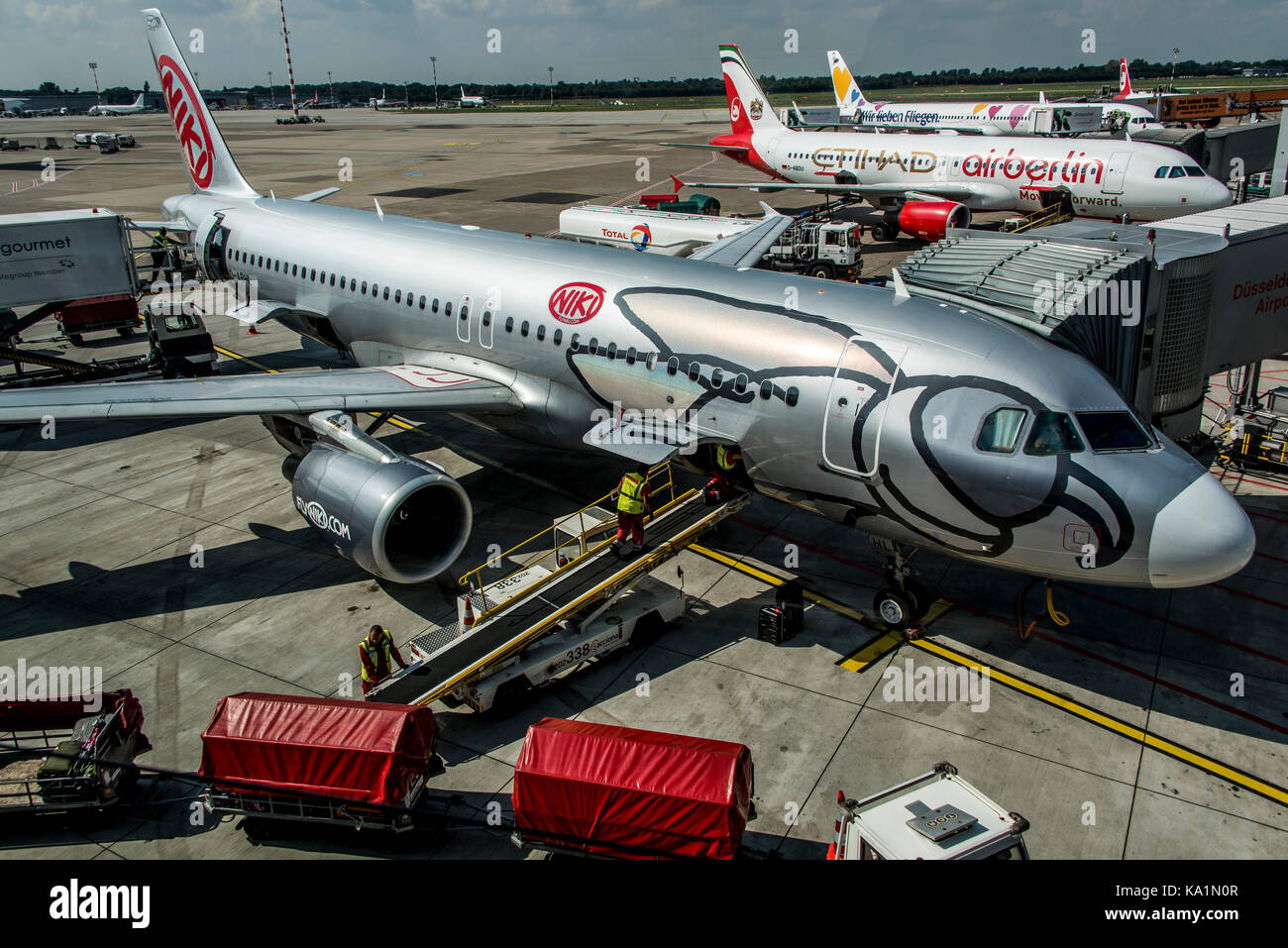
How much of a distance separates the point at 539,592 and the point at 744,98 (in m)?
49.2

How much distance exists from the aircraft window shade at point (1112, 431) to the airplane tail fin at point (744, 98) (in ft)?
153

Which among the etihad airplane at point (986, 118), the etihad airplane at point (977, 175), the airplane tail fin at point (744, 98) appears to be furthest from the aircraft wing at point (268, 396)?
the etihad airplane at point (986, 118)

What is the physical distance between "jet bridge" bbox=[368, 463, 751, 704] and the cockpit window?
5.18 meters

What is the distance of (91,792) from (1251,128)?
57.0m

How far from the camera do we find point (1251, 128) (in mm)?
46938

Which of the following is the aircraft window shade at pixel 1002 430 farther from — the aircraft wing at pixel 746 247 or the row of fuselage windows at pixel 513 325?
the aircraft wing at pixel 746 247

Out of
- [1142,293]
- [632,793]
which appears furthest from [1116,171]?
[632,793]

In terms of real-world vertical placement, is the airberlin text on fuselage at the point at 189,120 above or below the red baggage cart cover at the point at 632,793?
above

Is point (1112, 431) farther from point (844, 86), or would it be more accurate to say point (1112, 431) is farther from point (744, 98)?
point (844, 86)

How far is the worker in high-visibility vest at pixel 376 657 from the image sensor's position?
1298cm

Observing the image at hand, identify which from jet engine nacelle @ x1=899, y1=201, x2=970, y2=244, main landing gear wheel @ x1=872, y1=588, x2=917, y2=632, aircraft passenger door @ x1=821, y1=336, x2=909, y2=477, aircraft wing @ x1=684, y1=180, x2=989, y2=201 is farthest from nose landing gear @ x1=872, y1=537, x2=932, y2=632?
aircraft wing @ x1=684, y1=180, x2=989, y2=201

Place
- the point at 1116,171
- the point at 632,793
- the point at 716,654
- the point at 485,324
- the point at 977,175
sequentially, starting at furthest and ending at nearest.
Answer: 1. the point at 977,175
2. the point at 1116,171
3. the point at 485,324
4. the point at 716,654
5. the point at 632,793

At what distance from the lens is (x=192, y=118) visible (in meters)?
29.2

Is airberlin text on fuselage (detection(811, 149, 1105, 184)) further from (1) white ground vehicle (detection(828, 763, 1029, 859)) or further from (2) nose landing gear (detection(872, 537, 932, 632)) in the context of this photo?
(1) white ground vehicle (detection(828, 763, 1029, 859))
